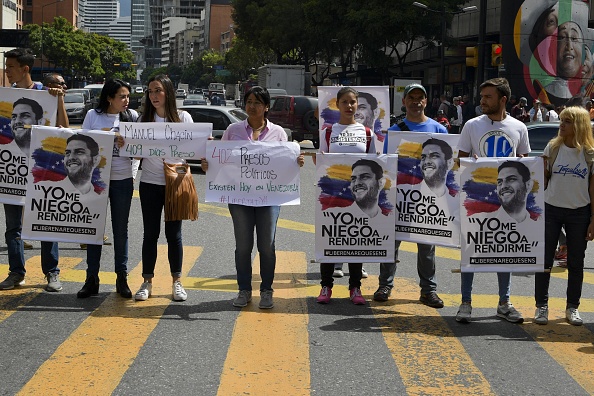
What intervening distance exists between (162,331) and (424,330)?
205 cm

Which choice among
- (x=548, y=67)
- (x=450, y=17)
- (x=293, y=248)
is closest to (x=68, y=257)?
(x=293, y=248)

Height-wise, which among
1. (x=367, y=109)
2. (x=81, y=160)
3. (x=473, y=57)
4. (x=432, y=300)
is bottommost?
(x=432, y=300)

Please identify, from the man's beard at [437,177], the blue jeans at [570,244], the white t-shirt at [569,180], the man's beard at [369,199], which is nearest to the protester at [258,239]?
the man's beard at [369,199]

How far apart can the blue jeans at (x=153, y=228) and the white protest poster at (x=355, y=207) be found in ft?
3.99

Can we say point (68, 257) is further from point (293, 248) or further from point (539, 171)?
point (539, 171)

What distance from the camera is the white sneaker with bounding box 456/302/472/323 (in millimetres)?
7562

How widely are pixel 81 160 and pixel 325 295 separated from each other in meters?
2.41

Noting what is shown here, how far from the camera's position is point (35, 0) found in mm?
130375

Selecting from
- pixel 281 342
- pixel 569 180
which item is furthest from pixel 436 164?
pixel 281 342

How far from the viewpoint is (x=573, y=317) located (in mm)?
7707

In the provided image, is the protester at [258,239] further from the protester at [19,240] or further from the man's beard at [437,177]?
the protester at [19,240]

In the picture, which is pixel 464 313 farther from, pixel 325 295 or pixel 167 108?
pixel 167 108

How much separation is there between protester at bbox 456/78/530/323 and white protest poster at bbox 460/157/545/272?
0.41 ft

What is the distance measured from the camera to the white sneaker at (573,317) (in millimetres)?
7688
